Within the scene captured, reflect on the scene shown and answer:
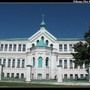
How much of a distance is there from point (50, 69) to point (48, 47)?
2.70 m

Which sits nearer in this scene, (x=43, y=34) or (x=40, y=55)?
(x=40, y=55)

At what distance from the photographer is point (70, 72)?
Answer: 32.4m

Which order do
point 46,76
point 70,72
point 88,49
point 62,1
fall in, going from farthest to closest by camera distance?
point 70,72 → point 46,76 → point 88,49 → point 62,1

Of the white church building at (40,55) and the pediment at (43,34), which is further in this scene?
the pediment at (43,34)

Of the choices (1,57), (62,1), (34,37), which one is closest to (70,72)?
(34,37)

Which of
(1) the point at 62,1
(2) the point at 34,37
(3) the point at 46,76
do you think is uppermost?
(2) the point at 34,37

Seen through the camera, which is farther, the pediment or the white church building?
the pediment

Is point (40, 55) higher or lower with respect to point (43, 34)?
lower

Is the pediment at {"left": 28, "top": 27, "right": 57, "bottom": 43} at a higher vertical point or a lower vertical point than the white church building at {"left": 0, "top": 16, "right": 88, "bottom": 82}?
higher

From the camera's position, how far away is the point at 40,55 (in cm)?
3161

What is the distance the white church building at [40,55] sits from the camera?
3183 centimetres

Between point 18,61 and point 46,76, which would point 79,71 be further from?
point 18,61

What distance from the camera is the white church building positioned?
3183cm

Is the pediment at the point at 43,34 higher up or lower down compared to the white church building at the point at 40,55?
higher up
